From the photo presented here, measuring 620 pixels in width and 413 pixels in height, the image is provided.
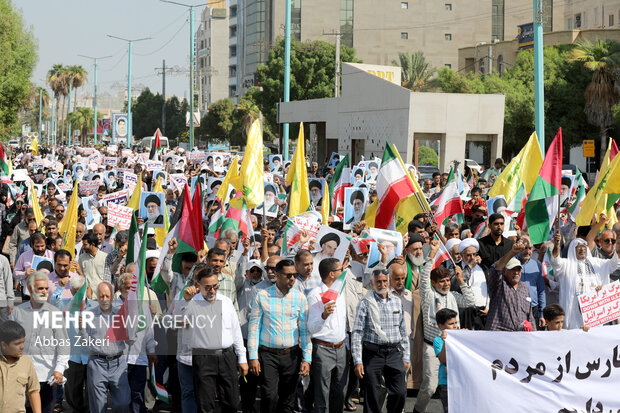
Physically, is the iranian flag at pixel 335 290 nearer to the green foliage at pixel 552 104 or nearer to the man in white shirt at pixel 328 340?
the man in white shirt at pixel 328 340

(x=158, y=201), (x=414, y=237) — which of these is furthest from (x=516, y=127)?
(x=414, y=237)

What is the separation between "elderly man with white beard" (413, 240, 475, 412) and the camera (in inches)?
320

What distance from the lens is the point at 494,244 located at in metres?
9.99

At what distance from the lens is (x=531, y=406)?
23.0ft

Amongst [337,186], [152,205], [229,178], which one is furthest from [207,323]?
[337,186]

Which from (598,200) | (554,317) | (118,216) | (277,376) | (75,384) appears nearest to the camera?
(554,317)

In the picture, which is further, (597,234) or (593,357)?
(597,234)

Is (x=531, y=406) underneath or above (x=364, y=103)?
underneath

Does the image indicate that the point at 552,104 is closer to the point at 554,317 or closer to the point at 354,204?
the point at 354,204

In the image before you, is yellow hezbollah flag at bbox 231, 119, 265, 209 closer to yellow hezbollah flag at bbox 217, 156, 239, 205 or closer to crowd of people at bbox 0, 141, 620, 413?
yellow hezbollah flag at bbox 217, 156, 239, 205

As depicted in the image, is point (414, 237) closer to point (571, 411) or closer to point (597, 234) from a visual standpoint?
point (597, 234)

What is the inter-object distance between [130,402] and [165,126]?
306ft

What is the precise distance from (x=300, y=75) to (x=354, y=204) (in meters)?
55.2

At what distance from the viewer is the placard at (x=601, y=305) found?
8.04 m
